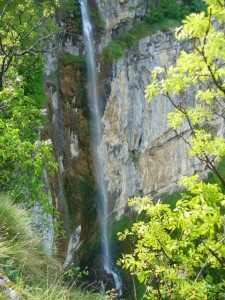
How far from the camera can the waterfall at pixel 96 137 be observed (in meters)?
15.3

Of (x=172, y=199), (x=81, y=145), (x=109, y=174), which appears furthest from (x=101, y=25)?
(x=172, y=199)

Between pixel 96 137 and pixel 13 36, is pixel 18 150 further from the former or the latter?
pixel 96 137

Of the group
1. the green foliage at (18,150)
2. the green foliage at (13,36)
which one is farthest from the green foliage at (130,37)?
the green foliage at (18,150)

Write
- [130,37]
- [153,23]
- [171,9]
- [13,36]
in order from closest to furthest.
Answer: [13,36] → [130,37] → [153,23] → [171,9]

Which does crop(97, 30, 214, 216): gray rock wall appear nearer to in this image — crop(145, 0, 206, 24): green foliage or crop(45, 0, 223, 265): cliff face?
crop(45, 0, 223, 265): cliff face

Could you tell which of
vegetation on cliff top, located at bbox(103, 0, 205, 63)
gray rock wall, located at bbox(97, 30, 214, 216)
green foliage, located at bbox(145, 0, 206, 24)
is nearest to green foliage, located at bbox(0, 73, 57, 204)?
gray rock wall, located at bbox(97, 30, 214, 216)

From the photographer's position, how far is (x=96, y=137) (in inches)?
619

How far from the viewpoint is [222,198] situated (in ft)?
11.2

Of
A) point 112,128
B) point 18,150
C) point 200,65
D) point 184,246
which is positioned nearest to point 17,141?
point 18,150

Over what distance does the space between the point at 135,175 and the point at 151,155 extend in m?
1.59

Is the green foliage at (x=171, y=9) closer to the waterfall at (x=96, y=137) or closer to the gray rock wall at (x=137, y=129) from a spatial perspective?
the gray rock wall at (x=137, y=129)

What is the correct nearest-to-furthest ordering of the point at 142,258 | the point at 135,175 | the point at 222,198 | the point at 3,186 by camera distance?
the point at 222,198
the point at 142,258
the point at 3,186
the point at 135,175

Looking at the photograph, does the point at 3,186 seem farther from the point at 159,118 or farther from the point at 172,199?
the point at 172,199

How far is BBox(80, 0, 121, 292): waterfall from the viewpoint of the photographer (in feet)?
50.2
